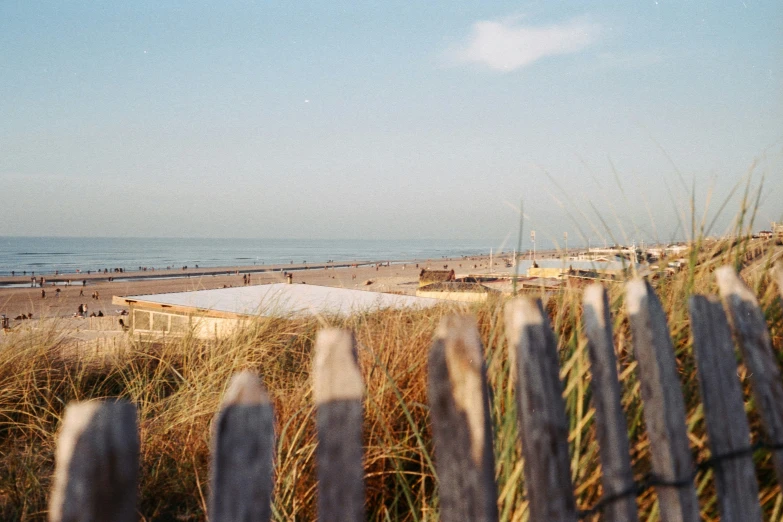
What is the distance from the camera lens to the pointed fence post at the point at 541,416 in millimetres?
926

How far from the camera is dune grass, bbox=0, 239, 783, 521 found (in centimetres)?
148

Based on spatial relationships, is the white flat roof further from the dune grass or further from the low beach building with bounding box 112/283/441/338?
the dune grass

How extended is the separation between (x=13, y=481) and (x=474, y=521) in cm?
270

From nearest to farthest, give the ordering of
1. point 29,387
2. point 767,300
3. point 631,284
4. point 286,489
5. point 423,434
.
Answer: point 631,284 → point 767,300 → point 286,489 → point 423,434 → point 29,387

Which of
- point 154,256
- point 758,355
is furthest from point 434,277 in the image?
point 154,256

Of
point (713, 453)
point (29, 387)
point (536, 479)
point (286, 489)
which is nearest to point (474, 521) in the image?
point (536, 479)

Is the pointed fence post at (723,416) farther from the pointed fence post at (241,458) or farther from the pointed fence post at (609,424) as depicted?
the pointed fence post at (241,458)

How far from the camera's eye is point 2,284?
34.7 metres

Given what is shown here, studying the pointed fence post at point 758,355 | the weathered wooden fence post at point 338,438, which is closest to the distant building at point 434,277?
the pointed fence post at point 758,355

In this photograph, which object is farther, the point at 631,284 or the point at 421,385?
the point at 421,385

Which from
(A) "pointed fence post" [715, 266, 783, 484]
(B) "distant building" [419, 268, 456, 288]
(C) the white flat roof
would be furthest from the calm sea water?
(A) "pointed fence post" [715, 266, 783, 484]

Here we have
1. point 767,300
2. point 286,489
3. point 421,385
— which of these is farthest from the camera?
point 421,385

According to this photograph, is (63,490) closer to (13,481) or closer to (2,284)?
(13,481)

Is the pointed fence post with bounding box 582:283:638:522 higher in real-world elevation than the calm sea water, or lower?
higher
